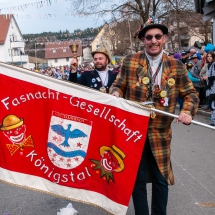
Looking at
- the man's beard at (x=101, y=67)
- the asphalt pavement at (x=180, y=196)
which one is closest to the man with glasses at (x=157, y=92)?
the asphalt pavement at (x=180, y=196)

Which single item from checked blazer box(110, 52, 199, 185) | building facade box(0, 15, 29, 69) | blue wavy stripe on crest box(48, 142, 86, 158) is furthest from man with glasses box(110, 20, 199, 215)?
building facade box(0, 15, 29, 69)

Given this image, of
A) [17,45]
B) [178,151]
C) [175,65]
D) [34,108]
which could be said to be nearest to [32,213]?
[34,108]

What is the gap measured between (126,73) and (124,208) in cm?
116

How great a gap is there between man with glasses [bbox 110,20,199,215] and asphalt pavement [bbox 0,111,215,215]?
2.78ft

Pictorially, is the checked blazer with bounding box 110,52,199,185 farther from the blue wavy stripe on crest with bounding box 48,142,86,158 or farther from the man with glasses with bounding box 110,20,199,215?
the blue wavy stripe on crest with bounding box 48,142,86,158

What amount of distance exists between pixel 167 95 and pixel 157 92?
0.10 metres

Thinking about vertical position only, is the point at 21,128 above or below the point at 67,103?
below

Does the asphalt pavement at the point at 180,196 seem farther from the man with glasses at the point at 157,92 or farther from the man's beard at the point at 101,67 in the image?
the man's beard at the point at 101,67

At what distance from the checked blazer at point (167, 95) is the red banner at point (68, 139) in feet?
0.52

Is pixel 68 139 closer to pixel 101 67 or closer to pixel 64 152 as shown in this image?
pixel 64 152

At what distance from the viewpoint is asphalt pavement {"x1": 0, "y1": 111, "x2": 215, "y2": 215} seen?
3.99m

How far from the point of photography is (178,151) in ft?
21.5

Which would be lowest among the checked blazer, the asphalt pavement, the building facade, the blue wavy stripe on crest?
the asphalt pavement

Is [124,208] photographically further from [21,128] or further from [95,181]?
[21,128]
